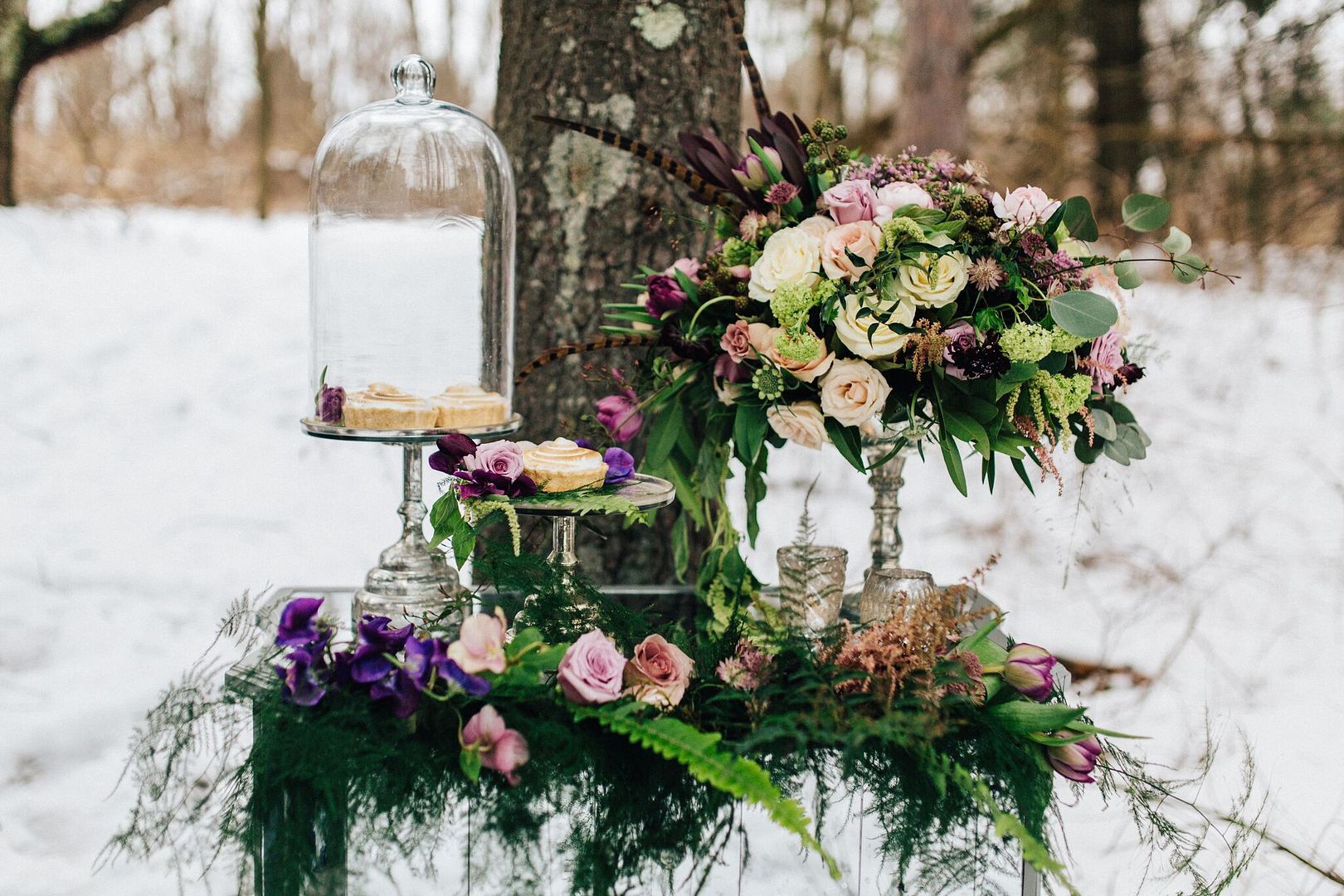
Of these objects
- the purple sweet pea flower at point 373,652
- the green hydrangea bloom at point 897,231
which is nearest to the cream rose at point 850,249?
the green hydrangea bloom at point 897,231

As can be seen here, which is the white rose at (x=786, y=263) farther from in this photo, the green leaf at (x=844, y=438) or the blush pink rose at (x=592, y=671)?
the blush pink rose at (x=592, y=671)

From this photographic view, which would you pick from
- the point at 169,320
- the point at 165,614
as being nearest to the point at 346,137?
the point at 165,614

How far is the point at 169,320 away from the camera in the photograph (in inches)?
190

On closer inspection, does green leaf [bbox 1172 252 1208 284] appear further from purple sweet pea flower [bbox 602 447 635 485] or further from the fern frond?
the fern frond

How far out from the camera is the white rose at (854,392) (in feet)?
4.97

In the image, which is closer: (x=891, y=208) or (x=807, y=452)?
(x=891, y=208)

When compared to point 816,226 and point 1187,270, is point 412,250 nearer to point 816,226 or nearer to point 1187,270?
point 816,226

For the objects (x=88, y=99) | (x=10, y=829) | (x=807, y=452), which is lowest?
(x=10, y=829)

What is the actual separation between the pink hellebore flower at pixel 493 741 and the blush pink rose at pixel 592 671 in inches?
3.1

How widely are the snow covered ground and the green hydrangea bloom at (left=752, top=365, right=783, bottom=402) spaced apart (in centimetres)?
137

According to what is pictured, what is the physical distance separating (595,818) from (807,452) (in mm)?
3326

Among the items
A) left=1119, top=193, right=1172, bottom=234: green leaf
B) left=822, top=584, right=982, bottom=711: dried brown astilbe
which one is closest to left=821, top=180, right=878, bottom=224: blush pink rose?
left=1119, top=193, right=1172, bottom=234: green leaf

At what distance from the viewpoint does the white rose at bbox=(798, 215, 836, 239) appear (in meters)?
1.55

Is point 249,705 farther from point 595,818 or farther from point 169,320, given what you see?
point 169,320
